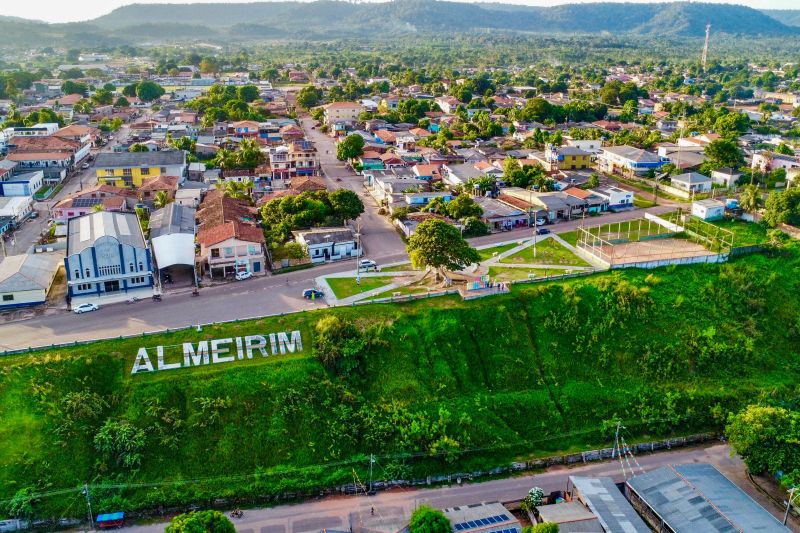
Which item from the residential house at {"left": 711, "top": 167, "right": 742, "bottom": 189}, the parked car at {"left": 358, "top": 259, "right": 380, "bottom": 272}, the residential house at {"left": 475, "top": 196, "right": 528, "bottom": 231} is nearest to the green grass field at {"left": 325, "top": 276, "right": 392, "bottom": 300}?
the parked car at {"left": 358, "top": 259, "right": 380, "bottom": 272}

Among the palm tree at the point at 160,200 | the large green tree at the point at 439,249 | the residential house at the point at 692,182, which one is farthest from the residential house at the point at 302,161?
the residential house at the point at 692,182

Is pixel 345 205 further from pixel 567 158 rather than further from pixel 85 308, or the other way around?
pixel 567 158

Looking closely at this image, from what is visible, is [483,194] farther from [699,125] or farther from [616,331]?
[699,125]

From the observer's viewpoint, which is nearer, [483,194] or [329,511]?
[329,511]

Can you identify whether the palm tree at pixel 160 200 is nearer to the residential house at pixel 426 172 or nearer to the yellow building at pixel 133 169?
the yellow building at pixel 133 169

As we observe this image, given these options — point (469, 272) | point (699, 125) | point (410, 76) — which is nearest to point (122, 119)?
point (410, 76)

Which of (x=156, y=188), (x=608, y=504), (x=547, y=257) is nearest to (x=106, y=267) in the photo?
(x=156, y=188)
